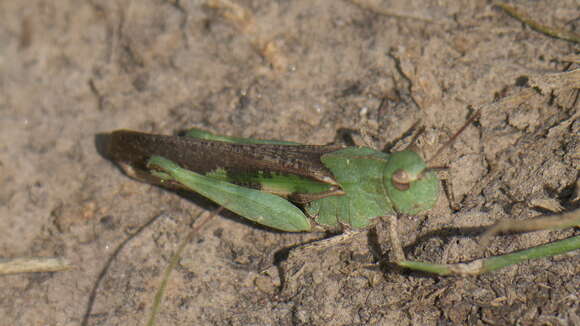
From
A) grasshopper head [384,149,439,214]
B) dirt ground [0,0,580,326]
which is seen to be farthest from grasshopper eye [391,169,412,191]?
dirt ground [0,0,580,326]

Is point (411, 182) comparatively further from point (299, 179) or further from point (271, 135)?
point (271, 135)

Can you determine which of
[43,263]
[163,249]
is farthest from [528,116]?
[43,263]

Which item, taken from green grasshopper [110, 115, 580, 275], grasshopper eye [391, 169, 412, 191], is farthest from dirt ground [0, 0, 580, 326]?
grasshopper eye [391, 169, 412, 191]

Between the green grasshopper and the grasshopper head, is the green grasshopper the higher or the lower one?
the lower one

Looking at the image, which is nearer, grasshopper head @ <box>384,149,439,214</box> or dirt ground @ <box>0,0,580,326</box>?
grasshopper head @ <box>384,149,439,214</box>

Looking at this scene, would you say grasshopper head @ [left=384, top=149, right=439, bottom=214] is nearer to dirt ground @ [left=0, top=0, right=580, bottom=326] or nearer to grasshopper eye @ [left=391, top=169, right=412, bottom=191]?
grasshopper eye @ [left=391, top=169, right=412, bottom=191]

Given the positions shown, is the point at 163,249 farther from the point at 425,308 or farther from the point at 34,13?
the point at 34,13

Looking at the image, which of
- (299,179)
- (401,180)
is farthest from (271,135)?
(401,180)
